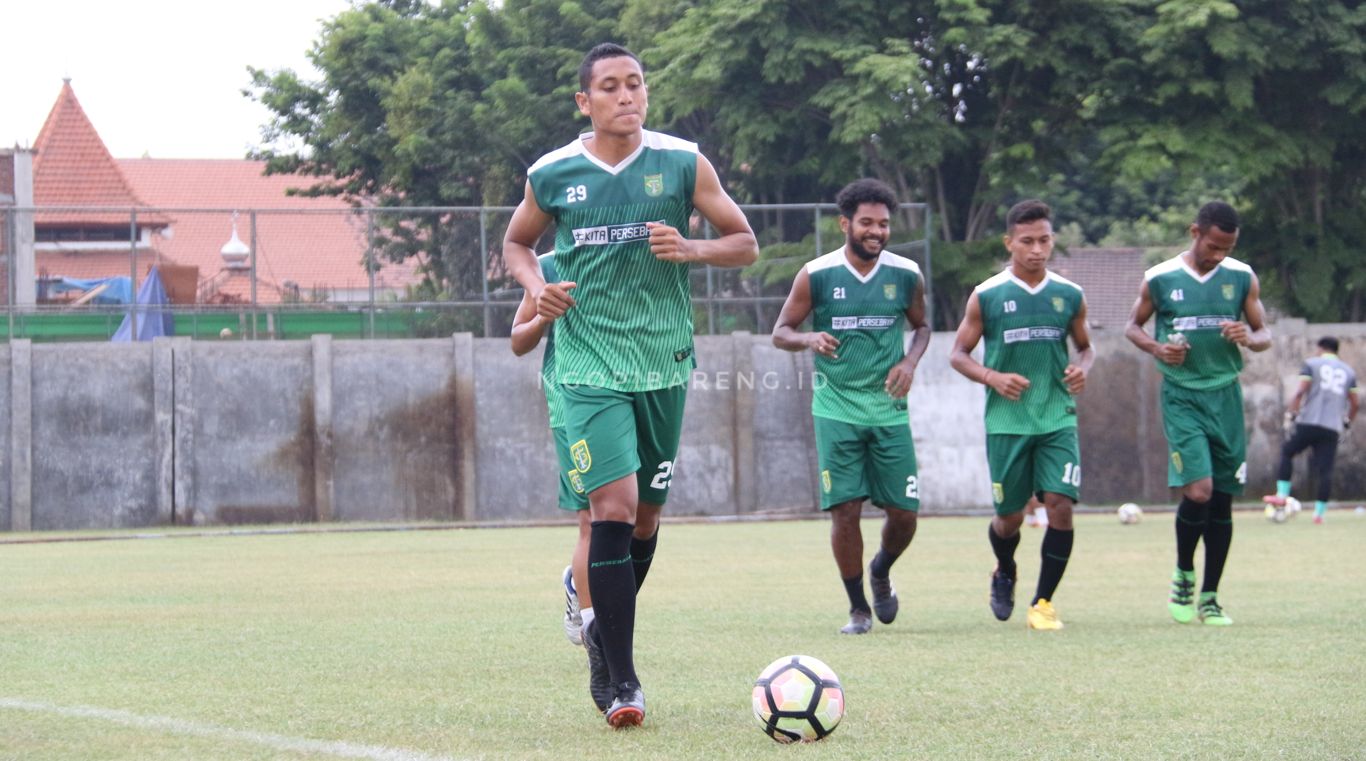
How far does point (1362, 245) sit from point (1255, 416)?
5522 millimetres

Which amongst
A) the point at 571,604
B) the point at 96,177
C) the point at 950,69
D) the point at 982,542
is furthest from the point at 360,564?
the point at 96,177

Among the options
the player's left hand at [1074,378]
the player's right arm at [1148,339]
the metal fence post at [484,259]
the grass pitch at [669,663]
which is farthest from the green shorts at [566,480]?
the metal fence post at [484,259]

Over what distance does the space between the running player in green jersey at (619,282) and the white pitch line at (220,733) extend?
984 millimetres

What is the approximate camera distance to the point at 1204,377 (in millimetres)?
10156

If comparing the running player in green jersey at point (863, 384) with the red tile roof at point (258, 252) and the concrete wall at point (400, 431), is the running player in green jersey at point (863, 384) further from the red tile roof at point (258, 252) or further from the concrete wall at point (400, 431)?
the red tile roof at point (258, 252)

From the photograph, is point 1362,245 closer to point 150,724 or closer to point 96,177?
point 150,724

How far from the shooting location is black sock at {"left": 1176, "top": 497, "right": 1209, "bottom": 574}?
33.4 ft

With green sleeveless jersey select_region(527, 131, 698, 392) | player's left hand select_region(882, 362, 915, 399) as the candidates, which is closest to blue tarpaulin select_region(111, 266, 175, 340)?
player's left hand select_region(882, 362, 915, 399)

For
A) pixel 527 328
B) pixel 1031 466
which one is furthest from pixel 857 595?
pixel 527 328

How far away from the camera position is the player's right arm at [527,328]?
6.65 metres

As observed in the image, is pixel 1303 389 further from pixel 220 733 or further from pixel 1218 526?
pixel 220 733

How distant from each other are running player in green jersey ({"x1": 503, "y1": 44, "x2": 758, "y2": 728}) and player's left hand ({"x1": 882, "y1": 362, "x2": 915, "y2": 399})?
306 centimetres

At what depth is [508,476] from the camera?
24250 mm

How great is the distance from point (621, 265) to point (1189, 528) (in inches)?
195
